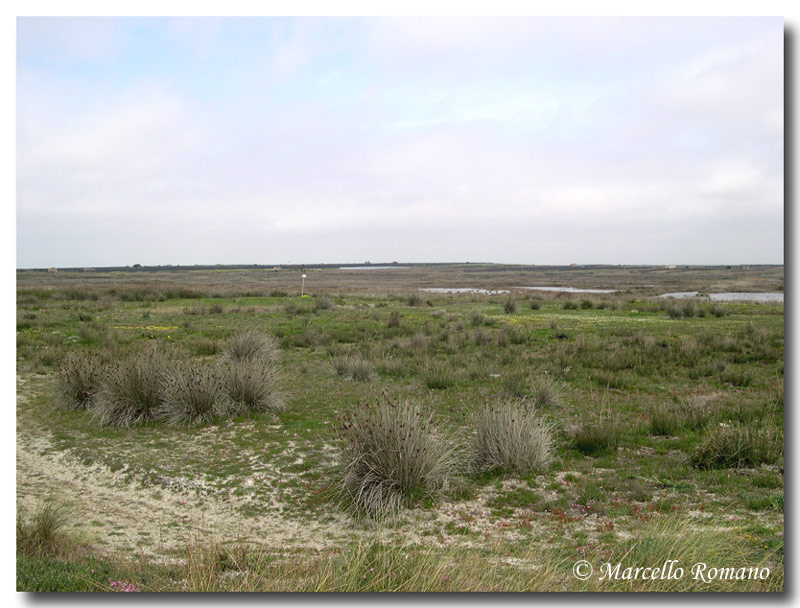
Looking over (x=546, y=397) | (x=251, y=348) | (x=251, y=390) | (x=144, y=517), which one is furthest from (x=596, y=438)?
(x=251, y=348)

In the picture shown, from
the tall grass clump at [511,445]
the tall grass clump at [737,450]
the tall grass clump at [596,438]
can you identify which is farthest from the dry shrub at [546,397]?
the tall grass clump at [737,450]

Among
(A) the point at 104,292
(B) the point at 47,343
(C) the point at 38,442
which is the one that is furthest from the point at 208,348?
(A) the point at 104,292

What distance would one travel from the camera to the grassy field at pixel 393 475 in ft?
11.8

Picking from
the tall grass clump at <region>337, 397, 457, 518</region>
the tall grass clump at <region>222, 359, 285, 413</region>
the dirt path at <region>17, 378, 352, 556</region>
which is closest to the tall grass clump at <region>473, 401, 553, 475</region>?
the tall grass clump at <region>337, 397, 457, 518</region>

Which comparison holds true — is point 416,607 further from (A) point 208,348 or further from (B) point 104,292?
(B) point 104,292

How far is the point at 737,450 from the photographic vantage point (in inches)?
245

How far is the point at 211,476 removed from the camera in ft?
21.3

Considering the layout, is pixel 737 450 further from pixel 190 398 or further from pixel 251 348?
pixel 251 348

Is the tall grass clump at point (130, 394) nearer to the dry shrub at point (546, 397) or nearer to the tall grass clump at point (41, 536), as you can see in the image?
the tall grass clump at point (41, 536)

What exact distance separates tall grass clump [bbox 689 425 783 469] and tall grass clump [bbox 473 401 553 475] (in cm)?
204

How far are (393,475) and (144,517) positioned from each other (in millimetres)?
2878

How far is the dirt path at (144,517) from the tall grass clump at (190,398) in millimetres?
2042

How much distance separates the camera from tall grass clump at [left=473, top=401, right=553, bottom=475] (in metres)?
6.45

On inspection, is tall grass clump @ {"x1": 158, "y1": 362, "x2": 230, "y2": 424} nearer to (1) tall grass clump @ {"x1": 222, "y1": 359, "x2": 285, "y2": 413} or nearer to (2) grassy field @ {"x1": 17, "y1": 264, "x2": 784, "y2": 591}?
(2) grassy field @ {"x1": 17, "y1": 264, "x2": 784, "y2": 591}
